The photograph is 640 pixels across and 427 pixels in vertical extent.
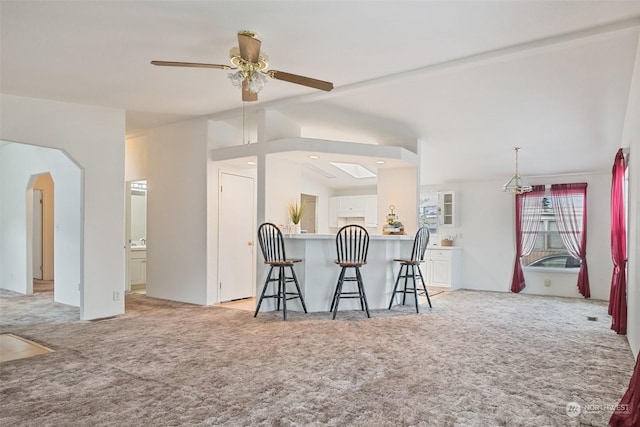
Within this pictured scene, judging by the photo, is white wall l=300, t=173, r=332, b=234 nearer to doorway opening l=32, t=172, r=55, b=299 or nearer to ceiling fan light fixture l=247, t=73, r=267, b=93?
doorway opening l=32, t=172, r=55, b=299

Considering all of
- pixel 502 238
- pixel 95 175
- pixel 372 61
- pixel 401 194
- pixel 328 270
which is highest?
pixel 372 61

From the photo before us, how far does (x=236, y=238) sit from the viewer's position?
6.15 meters

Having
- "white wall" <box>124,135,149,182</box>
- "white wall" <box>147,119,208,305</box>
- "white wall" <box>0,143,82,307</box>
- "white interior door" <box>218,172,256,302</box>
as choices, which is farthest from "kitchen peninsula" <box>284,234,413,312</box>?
"white wall" <box>124,135,149,182</box>

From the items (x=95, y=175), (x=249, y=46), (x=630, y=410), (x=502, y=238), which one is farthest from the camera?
(x=502, y=238)

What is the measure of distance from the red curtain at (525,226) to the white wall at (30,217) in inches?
288

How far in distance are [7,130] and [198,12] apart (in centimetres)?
300

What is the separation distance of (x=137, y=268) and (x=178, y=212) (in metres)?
2.13

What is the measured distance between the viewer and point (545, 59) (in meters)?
3.72

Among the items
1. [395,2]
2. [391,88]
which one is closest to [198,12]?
[395,2]

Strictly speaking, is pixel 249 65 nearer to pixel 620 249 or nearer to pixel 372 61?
pixel 372 61

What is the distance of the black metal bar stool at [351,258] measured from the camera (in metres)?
4.86

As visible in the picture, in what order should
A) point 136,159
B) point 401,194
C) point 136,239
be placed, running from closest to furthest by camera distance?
point 401,194
point 136,159
point 136,239

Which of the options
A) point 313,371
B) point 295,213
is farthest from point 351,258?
point 313,371

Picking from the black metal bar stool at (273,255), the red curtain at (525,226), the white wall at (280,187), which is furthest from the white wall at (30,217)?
the red curtain at (525,226)
